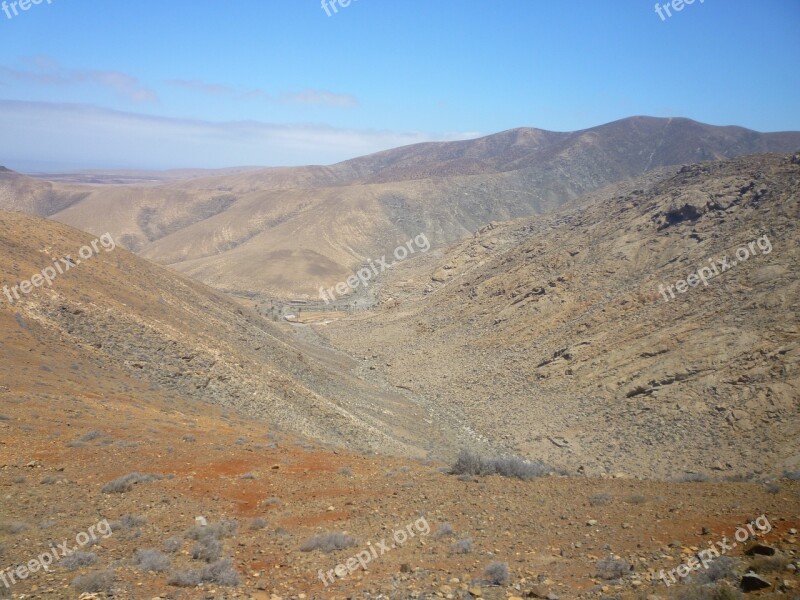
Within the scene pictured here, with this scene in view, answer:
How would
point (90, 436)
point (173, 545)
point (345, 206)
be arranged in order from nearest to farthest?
point (173, 545)
point (90, 436)
point (345, 206)

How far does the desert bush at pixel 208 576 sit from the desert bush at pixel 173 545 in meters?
0.78

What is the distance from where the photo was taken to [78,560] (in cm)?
661

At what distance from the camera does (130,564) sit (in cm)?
674

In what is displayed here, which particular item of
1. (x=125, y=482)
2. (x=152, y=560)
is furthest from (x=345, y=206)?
(x=152, y=560)

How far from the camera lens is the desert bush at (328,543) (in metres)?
7.37

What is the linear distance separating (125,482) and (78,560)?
9.09 feet

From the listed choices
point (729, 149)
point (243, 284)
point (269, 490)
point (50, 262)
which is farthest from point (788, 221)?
point (729, 149)

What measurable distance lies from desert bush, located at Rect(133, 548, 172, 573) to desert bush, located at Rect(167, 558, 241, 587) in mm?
309

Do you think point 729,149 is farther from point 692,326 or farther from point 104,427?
point 104,427

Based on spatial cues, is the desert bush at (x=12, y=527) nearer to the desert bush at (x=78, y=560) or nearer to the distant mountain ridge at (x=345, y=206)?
the desert bush at (x=78, y=560)

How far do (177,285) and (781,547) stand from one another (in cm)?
2523

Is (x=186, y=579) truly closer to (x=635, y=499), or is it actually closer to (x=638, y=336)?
(x=635, y=499)

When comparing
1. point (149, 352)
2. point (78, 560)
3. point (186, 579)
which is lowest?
point (186, 579)

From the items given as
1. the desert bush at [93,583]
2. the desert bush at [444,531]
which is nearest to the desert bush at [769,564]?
the desert bush at [444,531]
